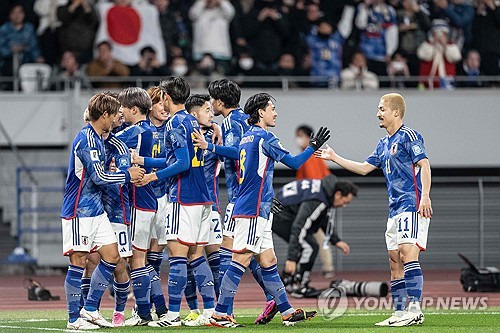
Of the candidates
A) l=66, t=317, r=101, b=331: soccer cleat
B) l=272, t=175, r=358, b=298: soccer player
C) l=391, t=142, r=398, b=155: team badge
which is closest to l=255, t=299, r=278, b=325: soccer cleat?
→ l=66, t=317, r=101, b=331: soccer cleat

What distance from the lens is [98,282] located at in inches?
460

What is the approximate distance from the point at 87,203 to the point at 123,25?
38.0 ft

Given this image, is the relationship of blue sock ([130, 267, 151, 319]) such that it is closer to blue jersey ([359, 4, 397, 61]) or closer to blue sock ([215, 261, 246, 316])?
blue sock ([215, 261, 246, 316])

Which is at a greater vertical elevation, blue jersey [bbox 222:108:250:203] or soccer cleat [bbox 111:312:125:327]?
blue jersey [bbox 222:108:250:203]

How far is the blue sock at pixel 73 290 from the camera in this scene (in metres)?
11.3

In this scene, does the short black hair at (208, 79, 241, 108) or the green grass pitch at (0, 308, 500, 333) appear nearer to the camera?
the green grass pitch at (0, 308, 500, 333)

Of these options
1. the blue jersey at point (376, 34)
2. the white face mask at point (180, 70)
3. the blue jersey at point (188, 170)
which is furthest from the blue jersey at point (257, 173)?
the blue jersey at point (376, 34)

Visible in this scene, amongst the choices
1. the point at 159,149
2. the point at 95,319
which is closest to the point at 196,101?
the point at 159,149

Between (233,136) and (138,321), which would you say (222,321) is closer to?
(138,321)

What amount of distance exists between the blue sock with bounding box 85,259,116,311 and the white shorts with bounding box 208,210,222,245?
129 centimetres

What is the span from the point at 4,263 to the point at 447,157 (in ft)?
28.6

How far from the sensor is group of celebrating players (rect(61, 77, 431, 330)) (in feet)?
37.2

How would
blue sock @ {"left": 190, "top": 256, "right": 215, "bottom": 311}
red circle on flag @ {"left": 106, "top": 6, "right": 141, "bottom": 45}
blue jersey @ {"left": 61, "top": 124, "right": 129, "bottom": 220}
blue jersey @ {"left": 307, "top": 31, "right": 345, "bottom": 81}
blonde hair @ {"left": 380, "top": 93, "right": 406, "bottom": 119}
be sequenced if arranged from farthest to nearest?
1. blue jersey @ {"left": 307, "top": 31, "right": 345, "bottom": 81}
2. red circle on flag @ {"left": 106, "top": 6, "right": 141, "bottom": 45}
3. blonde hair @ {"left": 380, "top": 93, "right": 406, "bottom": 119}
4. blue sock @ {"left": 190, "top": 256, "right": 215, "bottom": 311}
5. blue jersey @ {"left": 61, "top": 124, "right": 129, "bottom": 220}

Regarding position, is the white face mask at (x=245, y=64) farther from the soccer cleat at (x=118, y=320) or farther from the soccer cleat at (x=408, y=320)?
the soccer cleat at (x=408, y=320)
